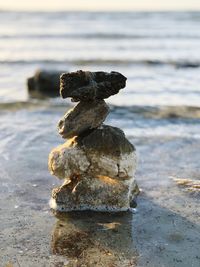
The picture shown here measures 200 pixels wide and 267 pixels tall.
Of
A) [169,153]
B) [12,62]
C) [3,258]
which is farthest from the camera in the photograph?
[12,62]

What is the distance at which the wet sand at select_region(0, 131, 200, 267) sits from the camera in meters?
5.79

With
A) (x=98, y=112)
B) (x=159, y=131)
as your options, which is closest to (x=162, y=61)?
(x=159, y=131)

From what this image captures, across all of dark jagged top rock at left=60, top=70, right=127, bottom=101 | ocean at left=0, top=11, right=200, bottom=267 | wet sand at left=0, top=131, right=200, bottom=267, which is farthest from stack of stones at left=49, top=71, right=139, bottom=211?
ocean at left=0, top=11, right=200, bottom=267

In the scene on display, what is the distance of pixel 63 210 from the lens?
7000 mm

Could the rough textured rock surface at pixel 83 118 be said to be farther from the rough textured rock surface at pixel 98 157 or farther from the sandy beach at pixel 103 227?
the sandy beach at pixel 103 227

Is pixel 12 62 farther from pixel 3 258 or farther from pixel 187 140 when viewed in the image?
pixel 3 258

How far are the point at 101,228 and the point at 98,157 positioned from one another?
0.89 metres

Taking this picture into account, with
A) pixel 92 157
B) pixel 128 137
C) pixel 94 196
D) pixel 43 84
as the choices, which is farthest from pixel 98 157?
pixel 43 84

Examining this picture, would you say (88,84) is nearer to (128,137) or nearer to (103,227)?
(103,227)

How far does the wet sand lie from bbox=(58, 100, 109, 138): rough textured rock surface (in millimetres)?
994

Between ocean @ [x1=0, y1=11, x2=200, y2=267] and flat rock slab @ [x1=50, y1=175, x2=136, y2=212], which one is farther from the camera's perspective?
flat rock slab @ [x1=50, y1=175, x2=136, y2=212]

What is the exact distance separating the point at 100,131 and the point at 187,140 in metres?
3.99

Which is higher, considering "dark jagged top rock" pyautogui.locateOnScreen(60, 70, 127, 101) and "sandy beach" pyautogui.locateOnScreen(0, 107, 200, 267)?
"dark jagged top rock" pyautogui.locateOnScreen(60, 70, 127, 101)

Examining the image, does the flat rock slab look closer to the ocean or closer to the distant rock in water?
the ocean
